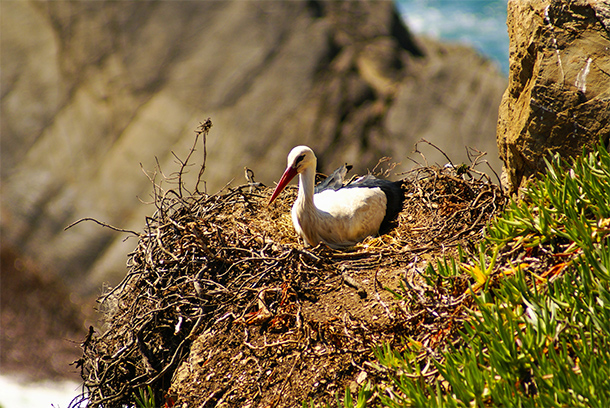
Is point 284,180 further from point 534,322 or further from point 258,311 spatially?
point 534,322

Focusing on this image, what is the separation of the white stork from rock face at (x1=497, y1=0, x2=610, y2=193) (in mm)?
1378

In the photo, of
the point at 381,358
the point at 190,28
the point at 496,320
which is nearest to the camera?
the point at 496,320

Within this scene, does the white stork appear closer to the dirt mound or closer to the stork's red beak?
the stork's red beak

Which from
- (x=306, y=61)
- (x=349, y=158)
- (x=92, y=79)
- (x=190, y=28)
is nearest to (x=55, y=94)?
(x=92, y=79)

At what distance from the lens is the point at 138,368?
3.35 meters

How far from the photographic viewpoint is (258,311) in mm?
3092

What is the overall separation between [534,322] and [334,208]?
2.30 metres

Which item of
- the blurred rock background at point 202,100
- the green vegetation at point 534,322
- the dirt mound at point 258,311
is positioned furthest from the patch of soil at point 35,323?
the green vegetation at point 534,322

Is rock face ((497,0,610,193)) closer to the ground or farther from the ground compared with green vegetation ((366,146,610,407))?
farther from the ground

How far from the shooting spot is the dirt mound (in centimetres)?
271

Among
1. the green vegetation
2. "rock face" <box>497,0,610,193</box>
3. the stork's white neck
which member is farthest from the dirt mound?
"rock face" <box>497,0,610,193</box>

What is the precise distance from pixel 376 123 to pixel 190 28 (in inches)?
180

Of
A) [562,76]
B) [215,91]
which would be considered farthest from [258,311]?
[215,91]

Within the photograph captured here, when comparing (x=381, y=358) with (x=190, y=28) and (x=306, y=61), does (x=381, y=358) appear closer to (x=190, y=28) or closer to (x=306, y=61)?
(x=306, y=61)
